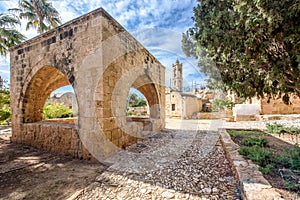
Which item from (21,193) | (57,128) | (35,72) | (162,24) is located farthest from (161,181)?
(162,24)

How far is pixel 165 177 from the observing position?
2422mm

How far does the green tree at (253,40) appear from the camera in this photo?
2.15 metres

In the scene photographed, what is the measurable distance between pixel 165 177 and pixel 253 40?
9.42 feet

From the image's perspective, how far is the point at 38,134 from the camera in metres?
4.21

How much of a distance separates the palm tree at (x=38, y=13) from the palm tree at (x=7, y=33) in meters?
0.82

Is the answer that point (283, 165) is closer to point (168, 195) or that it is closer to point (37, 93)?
point (168, 195)

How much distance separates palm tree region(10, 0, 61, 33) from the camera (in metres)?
9.24

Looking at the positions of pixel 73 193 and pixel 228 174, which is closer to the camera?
pixel 73 193

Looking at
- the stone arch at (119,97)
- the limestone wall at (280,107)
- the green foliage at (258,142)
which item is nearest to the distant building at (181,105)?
the limestone wall at (280,107)

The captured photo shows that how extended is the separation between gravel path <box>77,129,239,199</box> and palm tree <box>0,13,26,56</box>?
10511 millimetres

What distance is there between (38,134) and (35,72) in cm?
186

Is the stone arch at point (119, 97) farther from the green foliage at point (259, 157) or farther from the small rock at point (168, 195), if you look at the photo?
the green foliage at point (259, 157)

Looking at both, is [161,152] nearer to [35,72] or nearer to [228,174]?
[228,174]

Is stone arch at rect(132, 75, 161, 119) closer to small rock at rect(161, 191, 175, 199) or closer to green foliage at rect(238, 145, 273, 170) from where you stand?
green foliage at rect(238, 145, 273, 170)
